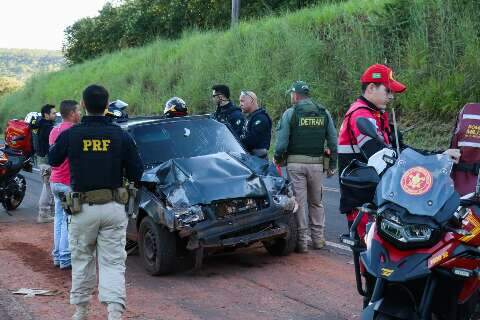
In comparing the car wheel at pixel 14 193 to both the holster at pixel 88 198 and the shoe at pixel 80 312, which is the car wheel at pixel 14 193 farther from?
the holster at pixel 88 198

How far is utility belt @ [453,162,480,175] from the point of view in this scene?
504cm

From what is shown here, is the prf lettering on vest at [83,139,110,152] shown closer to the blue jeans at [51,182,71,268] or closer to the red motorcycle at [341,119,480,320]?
the red motorcycle at [341,119,480,320]

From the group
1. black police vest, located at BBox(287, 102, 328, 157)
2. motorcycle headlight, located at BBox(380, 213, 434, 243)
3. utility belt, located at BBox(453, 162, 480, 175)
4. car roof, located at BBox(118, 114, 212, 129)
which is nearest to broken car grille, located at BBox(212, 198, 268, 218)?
black police vest, located at BBox(287, 102, 328, 157)

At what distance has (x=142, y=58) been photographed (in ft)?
119

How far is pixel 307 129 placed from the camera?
27.0ft

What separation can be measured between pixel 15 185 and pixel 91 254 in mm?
7469

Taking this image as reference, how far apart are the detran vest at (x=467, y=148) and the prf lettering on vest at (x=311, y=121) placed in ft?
10.2

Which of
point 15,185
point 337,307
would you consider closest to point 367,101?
point 337,307

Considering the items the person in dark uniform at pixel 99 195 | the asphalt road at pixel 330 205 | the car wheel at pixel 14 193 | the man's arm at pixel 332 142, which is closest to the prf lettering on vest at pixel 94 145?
the person in dark uniform at pixel 99 195

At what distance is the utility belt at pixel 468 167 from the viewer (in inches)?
198

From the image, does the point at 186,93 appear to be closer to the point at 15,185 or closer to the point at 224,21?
the point at 224,21

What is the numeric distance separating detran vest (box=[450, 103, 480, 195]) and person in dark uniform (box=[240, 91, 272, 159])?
4099 mm

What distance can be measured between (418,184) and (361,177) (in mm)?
520

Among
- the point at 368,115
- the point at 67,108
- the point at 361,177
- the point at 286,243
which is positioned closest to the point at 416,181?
the point at 361,177
